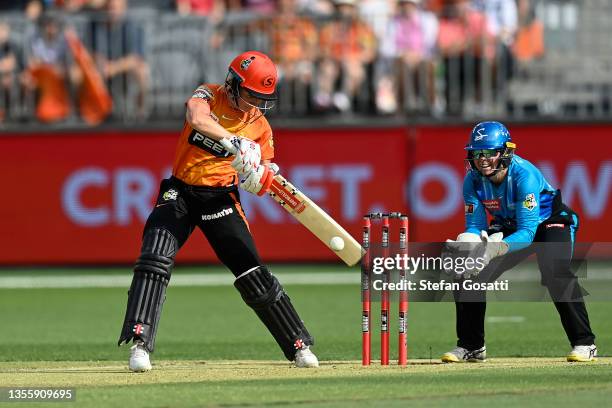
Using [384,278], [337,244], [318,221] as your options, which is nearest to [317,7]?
[318,221]

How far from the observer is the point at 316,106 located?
20.3 metres

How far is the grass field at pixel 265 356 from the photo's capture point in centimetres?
841

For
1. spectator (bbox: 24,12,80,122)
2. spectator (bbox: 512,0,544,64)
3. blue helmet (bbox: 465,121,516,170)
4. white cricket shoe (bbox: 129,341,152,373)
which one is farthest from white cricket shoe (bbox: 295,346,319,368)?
spectator (bbox: 24,12,80,122)

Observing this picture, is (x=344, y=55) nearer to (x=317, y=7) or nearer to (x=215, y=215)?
(x=317, y=7)

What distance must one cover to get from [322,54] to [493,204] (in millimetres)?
10187

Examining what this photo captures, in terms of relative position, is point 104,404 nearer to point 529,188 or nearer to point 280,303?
point 280,303

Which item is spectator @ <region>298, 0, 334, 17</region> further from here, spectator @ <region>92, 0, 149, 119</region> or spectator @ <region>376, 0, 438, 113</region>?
spectator @ <region>92, 0, 149, 119</region>

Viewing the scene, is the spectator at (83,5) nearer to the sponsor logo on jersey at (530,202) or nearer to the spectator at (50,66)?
the spectator at (50,66)

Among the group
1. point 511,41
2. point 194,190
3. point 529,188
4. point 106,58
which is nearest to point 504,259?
point 529,188

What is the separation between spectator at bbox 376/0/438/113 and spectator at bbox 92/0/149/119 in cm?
365

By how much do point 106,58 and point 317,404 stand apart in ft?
43.0

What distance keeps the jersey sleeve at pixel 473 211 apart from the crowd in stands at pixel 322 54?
964 centimetres

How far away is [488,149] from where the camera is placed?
10.1m


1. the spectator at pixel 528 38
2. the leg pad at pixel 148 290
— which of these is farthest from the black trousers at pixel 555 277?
the spectator at pixel 528 38
